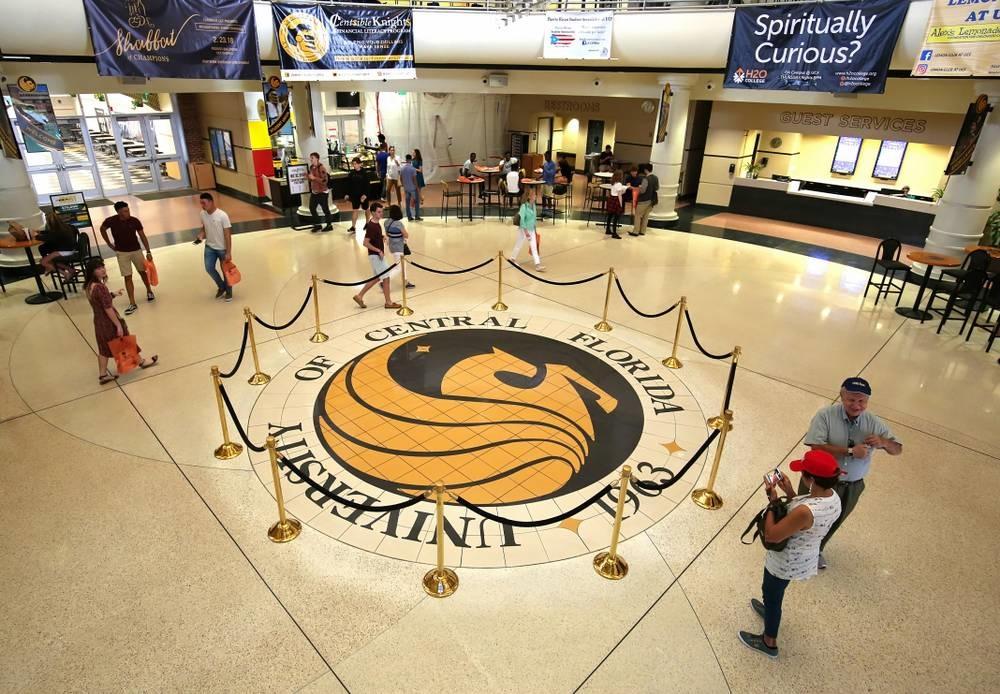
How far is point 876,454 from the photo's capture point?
5.64 meters

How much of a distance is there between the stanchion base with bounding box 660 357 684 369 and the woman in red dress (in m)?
6.26

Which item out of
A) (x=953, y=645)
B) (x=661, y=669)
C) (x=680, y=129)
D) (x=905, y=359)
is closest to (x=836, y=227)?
(x=680, y=129)

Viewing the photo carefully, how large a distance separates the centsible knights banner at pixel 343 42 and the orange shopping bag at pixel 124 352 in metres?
6.94

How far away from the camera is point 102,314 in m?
6.10

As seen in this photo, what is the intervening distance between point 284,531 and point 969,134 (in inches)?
457

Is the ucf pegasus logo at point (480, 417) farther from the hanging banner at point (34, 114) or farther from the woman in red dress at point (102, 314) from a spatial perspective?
the hanging banner at point (34, 114)

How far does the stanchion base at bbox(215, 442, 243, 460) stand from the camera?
5.36 meters

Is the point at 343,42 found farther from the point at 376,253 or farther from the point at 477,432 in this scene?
the point at 477,432

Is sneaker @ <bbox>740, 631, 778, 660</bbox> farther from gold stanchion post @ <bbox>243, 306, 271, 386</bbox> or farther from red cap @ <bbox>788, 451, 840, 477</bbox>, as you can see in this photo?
gold stanchion post @ <bbox>243, 306, 271, 386</bbox>

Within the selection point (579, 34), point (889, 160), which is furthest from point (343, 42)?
point (889, 160)

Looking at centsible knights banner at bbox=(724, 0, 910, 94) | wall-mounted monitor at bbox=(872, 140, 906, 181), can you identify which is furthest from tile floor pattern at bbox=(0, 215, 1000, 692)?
wall-mounted monitor at bbox=(872, 140, 906, 181)

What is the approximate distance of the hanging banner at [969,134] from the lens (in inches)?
359

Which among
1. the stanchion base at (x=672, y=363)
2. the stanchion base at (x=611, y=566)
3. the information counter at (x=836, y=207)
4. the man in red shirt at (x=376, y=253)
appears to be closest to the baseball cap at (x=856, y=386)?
the stanchion base at (x=611, y=566)

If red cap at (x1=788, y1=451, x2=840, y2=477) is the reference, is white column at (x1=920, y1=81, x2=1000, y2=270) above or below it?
above
